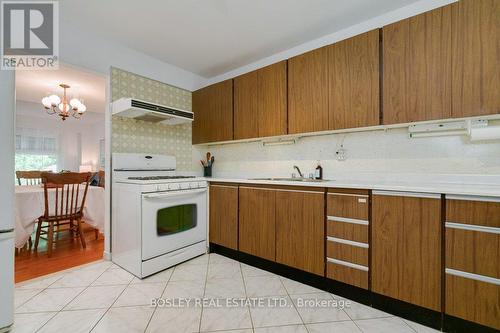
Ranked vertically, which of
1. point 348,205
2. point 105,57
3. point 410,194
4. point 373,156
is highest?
point 105,57

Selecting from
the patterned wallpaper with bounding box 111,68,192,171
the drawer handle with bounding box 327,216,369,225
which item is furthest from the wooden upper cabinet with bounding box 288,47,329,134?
the patterned wallpaper with bounding box 111,68,192,171

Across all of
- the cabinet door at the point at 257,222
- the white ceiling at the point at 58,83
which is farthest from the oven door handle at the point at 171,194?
the white ceiling at the point at 58,83

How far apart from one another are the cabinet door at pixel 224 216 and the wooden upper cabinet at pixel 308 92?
974 millimetres

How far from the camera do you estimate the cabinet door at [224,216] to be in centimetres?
247

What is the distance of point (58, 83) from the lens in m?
3.91

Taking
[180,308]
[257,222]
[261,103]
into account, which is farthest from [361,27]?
[180,308]

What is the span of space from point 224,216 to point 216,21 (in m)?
2.01

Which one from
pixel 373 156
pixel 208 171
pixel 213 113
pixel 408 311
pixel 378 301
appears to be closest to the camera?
pixel 408 311

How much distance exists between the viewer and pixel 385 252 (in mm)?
1575

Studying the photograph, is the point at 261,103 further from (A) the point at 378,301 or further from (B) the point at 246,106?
(A) the point at 378,301

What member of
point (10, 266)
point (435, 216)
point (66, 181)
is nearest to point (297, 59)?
point (435, 216)

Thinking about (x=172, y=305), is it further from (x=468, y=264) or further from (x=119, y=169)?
(x=468, y=264)

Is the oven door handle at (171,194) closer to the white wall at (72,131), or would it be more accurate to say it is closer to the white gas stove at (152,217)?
the white gas stove at (152,217)

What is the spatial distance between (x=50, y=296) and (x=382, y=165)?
301 centimetres
